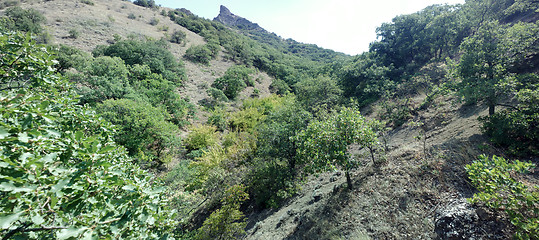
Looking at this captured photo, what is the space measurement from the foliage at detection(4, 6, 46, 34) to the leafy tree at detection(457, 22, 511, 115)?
4008cm

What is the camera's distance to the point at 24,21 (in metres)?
22.8

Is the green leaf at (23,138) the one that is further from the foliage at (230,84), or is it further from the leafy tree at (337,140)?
the foliage at (230,84)

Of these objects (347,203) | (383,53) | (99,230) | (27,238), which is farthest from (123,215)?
(383,53)

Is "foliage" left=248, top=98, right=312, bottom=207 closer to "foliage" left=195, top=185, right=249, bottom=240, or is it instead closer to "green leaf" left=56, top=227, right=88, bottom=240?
"foliage" left=195, top=185, right=249, bottom=240

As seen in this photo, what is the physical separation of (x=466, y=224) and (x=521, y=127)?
4380 mm

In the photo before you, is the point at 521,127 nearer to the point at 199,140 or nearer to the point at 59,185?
the point at 59,185

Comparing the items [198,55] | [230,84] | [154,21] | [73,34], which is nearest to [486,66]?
[230,84]

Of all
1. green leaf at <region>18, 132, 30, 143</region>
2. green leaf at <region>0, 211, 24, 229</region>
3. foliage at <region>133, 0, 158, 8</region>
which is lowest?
green leaf at <region>0, 211, 24, 229</region>

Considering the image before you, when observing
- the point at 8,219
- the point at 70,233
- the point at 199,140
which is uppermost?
the point at 8,219

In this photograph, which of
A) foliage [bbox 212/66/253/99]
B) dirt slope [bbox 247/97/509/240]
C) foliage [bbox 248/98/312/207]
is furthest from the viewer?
foliage [bbox 212/66/253/99]

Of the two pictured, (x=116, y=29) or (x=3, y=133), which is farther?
(x=116, y=29)

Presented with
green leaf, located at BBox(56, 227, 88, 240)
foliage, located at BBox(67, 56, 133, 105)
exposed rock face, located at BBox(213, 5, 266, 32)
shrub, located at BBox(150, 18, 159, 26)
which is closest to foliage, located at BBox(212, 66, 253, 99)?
foliage, located at BBox(67, 56, 133, 105)

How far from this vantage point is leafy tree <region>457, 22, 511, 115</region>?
6.81 m

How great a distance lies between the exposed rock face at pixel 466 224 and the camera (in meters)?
3.92
